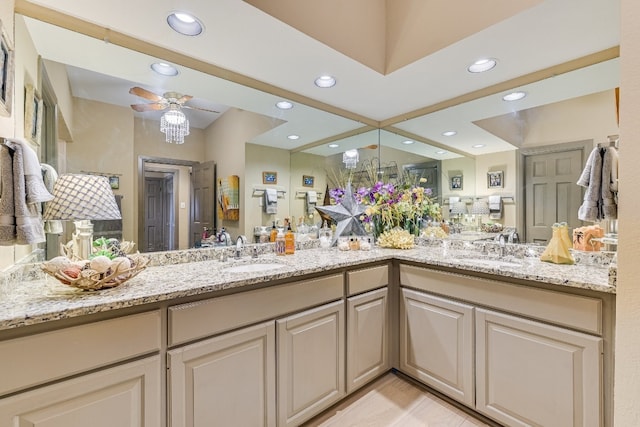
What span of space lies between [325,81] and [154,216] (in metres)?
1.49

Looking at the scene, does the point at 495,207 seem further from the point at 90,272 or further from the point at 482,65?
the point at 90,272

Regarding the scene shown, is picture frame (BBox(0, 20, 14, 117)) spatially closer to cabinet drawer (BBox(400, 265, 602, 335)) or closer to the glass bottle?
the glass bottle

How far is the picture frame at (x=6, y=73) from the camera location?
107 centimetres

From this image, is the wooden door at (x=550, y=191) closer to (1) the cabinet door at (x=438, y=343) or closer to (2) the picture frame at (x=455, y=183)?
(2) the picture frame at (x=455, y=183)

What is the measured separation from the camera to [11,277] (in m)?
1.21

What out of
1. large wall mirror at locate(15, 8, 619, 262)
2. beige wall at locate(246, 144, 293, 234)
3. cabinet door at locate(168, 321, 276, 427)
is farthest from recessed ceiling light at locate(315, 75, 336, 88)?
cabinet door at locate(168, 321, 276, 427)

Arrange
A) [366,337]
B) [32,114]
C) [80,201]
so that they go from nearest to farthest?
[80,201], [32,114], [366,337]

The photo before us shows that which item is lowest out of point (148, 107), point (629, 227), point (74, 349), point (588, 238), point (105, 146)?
point (74, 349)

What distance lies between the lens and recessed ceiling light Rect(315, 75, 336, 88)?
212 cm

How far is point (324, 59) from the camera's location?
1.86 metres

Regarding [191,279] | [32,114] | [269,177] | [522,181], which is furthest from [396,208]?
[32,114]

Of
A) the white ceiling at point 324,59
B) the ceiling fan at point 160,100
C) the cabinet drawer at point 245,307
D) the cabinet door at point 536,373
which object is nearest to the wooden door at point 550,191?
the white ceiling at point 324,59

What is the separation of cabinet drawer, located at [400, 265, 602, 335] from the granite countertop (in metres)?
0.08

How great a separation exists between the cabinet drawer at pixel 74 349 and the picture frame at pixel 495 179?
242cm
